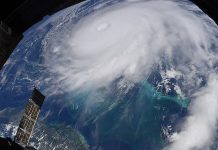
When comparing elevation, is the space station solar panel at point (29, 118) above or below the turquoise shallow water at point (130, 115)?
above

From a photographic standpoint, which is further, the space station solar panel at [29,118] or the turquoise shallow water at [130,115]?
the turquoise shallow water at [130,115]

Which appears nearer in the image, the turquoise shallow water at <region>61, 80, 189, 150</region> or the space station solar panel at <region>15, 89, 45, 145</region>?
the space station solar panel at <region>15, 89, 45, 145</region>

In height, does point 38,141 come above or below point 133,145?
below

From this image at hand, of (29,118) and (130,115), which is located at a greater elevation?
(29,118)

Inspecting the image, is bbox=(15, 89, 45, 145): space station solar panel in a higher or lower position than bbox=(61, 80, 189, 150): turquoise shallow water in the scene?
higher

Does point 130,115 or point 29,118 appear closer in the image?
point 29,118

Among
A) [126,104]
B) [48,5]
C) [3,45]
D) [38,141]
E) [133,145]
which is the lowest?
[38,141]

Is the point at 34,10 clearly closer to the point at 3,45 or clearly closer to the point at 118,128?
the point at 3,45

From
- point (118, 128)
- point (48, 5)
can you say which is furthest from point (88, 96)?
point (48, 5)
